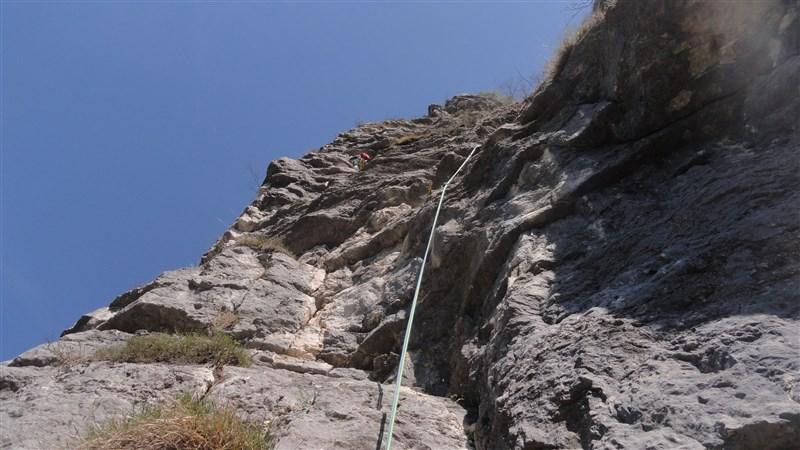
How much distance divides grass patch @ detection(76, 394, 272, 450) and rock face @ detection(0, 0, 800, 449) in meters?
0.25

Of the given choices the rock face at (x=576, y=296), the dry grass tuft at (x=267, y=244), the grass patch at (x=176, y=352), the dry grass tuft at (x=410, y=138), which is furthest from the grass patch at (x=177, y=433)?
the dry grass tuft at (x=410, y=138)

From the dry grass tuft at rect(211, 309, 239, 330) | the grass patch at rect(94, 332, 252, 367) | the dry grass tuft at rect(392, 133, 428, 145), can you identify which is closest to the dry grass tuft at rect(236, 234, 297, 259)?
the dry grass tuft at rect(211, 309, 239, 330)

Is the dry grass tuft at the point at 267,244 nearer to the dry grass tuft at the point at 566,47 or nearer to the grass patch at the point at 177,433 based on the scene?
the dry grass tuft at the point at 566,47

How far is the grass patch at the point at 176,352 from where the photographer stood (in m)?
5.46

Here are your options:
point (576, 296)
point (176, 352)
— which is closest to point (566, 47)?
point (576, 296)

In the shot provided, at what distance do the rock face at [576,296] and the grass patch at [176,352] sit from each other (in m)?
0.27

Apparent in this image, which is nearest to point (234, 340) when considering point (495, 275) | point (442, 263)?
point (442, 263)

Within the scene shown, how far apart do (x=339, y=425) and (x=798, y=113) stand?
137 inches

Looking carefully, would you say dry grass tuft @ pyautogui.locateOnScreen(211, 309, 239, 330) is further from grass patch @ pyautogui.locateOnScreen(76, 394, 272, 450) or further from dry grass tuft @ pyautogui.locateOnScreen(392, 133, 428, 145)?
dry grass tuft @ pyautogui.locateOnScreen(392, 133, 428, 145)

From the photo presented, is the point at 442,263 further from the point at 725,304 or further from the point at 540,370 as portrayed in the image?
the point at 725,304

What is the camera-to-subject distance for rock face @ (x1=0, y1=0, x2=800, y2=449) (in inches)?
124

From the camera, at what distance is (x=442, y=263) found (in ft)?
20.5

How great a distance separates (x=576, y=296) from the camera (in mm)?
4277

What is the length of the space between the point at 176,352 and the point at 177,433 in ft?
6.07
